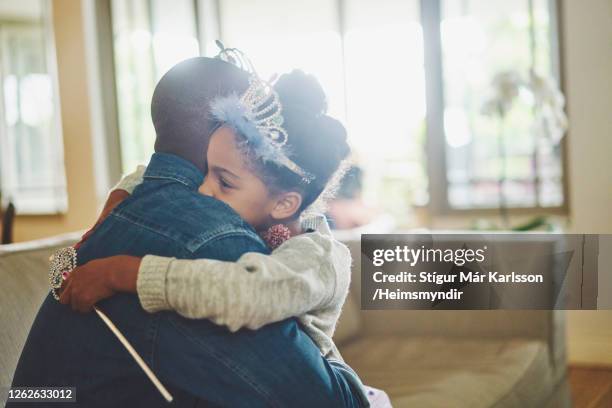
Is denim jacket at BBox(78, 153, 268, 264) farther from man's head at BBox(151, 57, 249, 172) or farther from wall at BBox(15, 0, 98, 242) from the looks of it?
wall at BBox(15, 0, 98, 242)

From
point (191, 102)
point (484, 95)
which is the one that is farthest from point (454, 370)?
point (484, 95)

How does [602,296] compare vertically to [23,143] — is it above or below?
below

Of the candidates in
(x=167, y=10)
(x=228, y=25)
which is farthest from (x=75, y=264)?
(x=167, y=10)

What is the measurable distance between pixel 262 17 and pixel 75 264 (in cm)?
89

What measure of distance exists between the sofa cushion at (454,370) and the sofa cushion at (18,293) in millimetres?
471

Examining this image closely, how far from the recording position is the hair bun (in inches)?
28.9

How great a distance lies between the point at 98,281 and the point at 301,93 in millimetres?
298

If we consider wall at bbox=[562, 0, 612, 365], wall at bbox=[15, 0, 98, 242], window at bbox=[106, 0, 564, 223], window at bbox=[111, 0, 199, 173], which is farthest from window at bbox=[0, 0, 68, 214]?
wall at bbox=[562, 0, 612, 365]

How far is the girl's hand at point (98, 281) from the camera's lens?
69 cm

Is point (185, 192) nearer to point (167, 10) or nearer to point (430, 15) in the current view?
point (167, 10)

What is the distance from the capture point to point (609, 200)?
0.89m

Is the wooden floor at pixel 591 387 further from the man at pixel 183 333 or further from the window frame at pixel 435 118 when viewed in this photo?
the window frame at pixel 435 118

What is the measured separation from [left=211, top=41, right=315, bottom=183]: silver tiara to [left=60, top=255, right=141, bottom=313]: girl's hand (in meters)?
0.18

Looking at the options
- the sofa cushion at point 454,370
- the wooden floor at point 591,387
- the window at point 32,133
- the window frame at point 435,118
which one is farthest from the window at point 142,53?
the window at point 32,133
